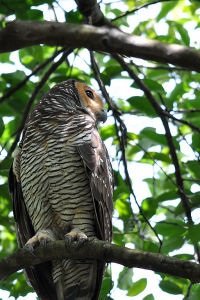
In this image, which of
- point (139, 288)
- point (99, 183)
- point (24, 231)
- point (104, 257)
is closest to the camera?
point (104, 257)

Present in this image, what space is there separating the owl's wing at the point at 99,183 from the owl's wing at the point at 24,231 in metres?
0.71

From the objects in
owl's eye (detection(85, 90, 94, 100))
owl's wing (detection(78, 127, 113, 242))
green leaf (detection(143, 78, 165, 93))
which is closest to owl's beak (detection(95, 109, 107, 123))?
owl's eye (detection(85, 90, 94, 100))

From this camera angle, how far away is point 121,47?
220cm

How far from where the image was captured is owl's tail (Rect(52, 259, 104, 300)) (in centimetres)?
427

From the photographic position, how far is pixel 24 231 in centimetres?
456

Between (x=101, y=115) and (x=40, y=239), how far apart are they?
181cm

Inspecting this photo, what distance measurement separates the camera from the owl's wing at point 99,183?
13.3 feet

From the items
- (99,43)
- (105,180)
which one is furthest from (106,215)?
(99,43)

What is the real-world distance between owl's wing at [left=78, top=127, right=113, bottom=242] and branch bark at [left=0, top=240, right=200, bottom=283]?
588mm

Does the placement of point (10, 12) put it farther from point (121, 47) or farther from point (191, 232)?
point (191, 232)

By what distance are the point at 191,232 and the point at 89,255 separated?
3.17ft

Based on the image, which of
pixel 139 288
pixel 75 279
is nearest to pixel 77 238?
pixel 75 279

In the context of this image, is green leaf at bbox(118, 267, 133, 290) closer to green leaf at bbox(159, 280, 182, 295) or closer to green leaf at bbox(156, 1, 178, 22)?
green leaf at bbox(159, 280, 182, 295)

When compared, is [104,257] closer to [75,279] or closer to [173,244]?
[75,279]
